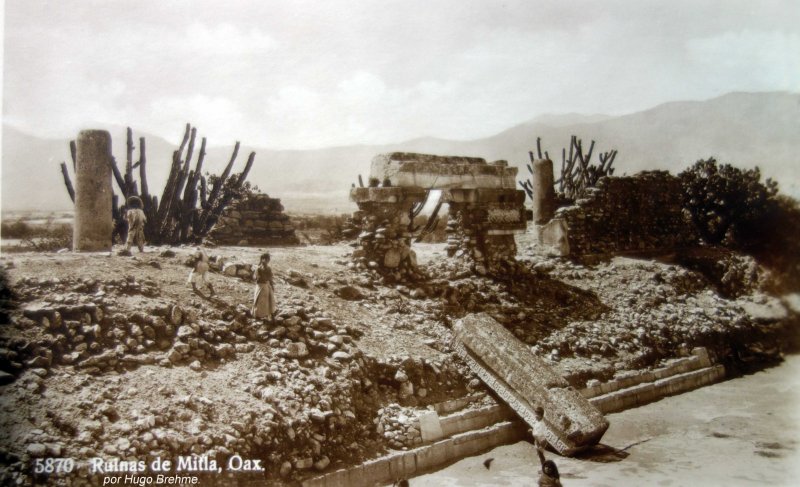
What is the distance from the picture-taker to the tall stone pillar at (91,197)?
8.80 meters

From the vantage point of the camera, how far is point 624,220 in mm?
14438

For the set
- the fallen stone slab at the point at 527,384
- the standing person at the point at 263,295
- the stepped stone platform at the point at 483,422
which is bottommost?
the stepped stone platform at the point at 483,422

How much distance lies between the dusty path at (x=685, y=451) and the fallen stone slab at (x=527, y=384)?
11.9 inches

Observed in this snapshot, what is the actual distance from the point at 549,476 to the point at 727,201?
13.1 metres

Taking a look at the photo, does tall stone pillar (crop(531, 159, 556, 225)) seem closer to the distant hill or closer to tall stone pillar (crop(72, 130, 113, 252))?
the distant hill

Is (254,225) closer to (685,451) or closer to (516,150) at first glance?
(685,451)

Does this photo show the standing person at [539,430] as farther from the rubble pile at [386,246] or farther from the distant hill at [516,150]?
the distant hill at [516,150]

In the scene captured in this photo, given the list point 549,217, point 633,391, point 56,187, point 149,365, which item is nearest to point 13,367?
point 149,365

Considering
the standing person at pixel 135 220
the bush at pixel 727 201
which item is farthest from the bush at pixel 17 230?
the bush at pixel 727 201

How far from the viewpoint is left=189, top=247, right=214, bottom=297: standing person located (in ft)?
24.0

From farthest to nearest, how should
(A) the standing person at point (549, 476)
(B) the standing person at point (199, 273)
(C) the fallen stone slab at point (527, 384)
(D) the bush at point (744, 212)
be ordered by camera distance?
1. (D) the bush at point (744, 212)
2. (B) the standing person at point (199, 273)
3. (C) the fallen stone slab at point (527, 384)
4. (A) the standing person at point (549, 476)

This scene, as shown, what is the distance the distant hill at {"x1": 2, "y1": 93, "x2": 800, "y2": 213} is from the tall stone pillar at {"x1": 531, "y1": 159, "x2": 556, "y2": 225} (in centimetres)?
794

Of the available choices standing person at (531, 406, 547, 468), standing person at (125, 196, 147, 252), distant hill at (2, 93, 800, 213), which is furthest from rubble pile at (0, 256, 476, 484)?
distant hill at (2, 93, 800, 213)

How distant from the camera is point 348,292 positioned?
8.85 m
